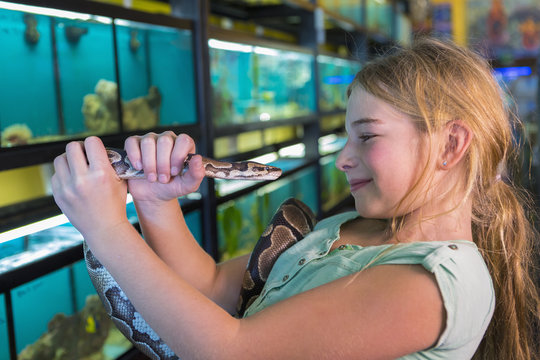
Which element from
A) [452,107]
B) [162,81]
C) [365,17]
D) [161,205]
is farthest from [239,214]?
[365,17]

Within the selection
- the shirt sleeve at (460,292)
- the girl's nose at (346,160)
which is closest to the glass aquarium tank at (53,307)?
the girl's nose at (346,160)

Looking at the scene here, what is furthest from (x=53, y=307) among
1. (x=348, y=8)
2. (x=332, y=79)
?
(x=348, y=8)

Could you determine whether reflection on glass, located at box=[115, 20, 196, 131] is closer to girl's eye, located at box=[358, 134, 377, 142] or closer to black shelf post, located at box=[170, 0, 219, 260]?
black shelf post, located at box=[170, 0, 219, 260]

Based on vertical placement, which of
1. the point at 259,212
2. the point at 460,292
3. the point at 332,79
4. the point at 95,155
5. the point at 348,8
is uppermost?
the point at 348,8

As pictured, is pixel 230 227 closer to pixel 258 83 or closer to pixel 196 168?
pixel 258 83

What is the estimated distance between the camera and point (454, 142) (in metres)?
1.04

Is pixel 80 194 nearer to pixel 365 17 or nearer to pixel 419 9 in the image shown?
pixel 365 17

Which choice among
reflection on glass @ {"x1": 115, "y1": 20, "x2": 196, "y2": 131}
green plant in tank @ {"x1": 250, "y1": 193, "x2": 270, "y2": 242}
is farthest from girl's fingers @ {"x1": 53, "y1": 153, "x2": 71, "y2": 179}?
green plant in tank @ {"x1": 250, "y1": 193, "x2": 270, "y2": 242}

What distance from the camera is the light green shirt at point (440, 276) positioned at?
845mm

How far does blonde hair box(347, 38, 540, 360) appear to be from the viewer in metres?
1.03

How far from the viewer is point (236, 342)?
813mm

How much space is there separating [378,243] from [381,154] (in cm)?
21

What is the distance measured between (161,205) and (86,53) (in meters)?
1.01

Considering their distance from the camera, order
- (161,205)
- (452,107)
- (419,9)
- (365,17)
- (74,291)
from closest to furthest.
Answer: (452,107) → (161,205) → (74,291) → (365,17) → (419,9)
